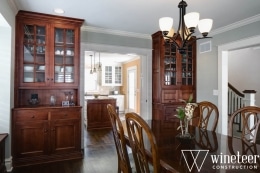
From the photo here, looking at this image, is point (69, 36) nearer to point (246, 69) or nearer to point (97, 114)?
point (97, 114)

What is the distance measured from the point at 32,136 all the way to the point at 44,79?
973 millimetres

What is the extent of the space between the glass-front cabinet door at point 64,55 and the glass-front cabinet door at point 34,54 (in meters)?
0.20

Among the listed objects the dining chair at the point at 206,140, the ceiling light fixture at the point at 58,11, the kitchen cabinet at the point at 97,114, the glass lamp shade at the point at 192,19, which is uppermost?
the ceiling light fixture at the point at 58,11

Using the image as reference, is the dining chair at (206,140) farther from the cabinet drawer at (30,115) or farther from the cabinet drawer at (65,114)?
the cabinet drawer at (30,115)

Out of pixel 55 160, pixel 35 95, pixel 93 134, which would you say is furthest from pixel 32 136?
pixel 93 134

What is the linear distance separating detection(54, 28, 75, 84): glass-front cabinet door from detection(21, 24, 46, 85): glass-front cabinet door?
20 cm

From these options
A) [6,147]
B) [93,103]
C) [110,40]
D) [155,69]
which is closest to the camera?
[6,147]

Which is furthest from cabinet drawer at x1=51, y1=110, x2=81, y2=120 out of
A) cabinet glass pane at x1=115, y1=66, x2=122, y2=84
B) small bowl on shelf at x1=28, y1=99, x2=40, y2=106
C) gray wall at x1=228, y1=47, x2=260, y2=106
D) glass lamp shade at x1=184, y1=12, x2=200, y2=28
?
cabinet glass pane at x1=115, y1=66, x2=122, y2=84

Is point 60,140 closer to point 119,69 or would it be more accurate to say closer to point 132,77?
point 132,77

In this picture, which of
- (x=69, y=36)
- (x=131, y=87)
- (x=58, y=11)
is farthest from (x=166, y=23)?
(x=131, y=87)

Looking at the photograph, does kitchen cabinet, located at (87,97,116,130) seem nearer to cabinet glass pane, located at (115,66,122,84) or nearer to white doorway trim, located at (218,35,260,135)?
white doorway trim, located at (218,35,260,135)

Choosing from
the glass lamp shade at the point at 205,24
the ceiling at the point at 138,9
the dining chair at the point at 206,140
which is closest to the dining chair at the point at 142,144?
the dining chair at the point at 206,140

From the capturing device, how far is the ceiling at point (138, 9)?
2689mm

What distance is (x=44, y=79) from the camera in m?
3.26
